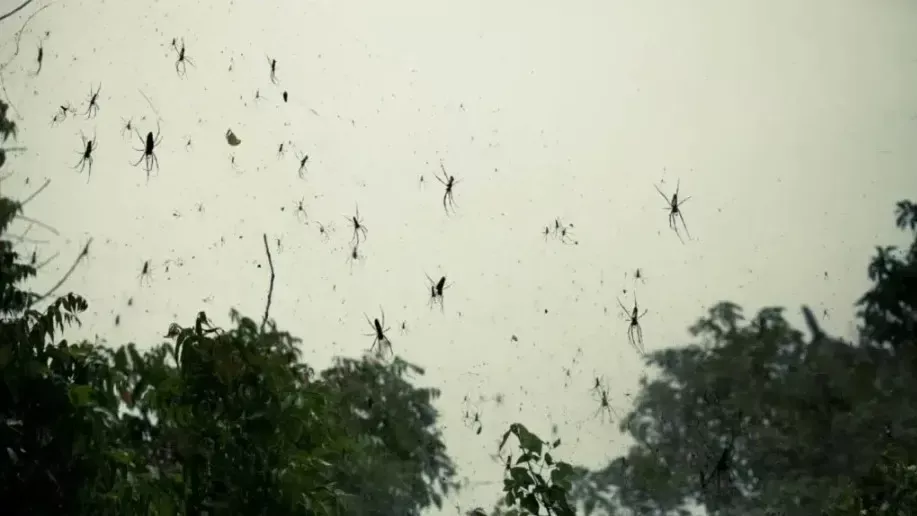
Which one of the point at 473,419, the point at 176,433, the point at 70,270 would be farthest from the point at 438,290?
the point at 70,270

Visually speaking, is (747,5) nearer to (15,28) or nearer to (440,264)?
(440,264)

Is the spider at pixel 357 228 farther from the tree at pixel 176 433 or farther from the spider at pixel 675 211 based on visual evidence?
the spider at pixel 675 211

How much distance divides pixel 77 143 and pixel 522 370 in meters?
1.45

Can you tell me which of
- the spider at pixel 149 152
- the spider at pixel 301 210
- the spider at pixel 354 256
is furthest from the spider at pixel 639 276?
the spider at pixel 149 152

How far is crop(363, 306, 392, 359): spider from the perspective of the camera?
171cm

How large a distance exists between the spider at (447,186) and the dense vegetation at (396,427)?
1.45 feet

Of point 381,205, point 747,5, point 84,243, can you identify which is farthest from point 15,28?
point 747,5

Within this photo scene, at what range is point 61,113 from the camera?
1974mm

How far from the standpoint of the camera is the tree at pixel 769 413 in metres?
1.57

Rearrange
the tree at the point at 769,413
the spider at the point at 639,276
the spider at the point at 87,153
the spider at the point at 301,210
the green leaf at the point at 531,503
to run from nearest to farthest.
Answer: the green leaf at the point at 531,503, the tree at the point at 769,413, the spider at the point at 639,276, the spider at the point at 301,210, the spider at the point at 87,153

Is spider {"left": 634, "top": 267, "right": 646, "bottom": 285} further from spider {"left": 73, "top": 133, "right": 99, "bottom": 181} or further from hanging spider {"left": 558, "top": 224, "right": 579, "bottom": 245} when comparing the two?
spider {"left": 73, "top": 133, "right": 99, "bottom": 181}

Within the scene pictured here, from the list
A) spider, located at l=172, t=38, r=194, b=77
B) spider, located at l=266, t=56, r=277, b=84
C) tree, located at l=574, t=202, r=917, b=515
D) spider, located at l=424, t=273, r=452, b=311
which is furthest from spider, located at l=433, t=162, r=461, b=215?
spider, located at l=172, t=38, r=194, b=77

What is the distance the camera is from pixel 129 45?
1978 millimetres

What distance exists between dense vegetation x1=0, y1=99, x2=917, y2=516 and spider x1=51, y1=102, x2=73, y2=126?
1.37 ft
